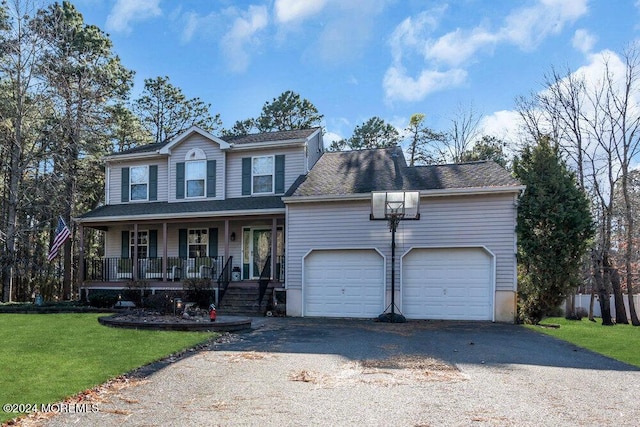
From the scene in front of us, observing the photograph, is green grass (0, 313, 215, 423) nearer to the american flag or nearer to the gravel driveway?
the gravel driveway

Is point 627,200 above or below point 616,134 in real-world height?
below

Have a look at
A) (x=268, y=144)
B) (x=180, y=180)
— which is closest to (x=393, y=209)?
(x=268, y=144)

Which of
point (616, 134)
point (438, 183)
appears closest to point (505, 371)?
point (438, 183)

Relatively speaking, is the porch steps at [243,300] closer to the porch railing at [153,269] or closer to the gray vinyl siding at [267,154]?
the porch railing at [153,269]

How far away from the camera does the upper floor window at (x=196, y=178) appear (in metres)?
17.9

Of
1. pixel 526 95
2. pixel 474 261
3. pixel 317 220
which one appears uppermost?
pixel 526 95

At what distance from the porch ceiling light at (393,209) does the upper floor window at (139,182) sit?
409 inches

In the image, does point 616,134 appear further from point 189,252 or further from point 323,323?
point 189,252

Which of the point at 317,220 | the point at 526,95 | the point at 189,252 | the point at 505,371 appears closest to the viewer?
the point at 505,371

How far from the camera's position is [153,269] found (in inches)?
675

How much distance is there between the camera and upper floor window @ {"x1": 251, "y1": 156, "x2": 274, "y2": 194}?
1738 cm

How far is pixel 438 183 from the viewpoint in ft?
46.1

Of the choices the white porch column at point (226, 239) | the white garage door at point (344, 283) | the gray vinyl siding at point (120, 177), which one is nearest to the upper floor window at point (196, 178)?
the gray vinyl siding at point (120, 177)

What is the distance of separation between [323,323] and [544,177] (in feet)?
25.6
